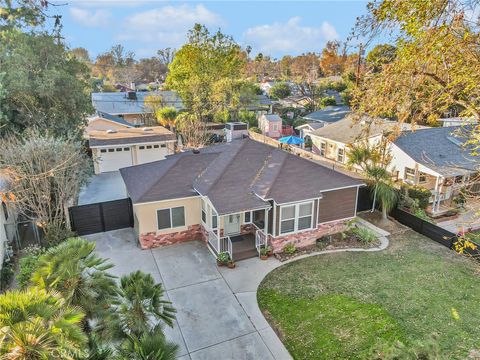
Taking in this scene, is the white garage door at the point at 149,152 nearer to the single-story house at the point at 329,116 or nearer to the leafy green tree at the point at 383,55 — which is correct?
the single-story house at the point at 329,116

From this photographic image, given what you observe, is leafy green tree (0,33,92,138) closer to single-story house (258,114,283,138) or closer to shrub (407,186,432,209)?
shrub (407,186,432,209)

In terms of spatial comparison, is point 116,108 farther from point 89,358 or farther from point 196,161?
point 89,358

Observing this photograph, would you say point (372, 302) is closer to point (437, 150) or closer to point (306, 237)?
point (306, 237)

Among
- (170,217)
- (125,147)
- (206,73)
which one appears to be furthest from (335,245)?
(206,73)

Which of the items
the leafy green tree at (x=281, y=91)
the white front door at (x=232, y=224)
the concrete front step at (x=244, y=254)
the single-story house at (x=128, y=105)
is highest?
the leafy green tree at (x=281, y=91)

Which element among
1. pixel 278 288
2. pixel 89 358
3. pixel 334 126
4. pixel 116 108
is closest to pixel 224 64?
pixel 116 108

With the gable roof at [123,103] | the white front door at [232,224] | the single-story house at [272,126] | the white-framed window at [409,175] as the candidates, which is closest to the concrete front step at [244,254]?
the white front door at [232,224]

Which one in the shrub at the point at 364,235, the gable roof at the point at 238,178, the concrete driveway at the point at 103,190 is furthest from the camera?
the concrete driveway at the point at 103,190
